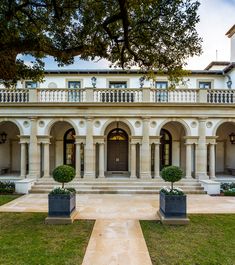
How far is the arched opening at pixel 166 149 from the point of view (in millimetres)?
19494

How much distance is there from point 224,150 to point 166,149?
4636 mm

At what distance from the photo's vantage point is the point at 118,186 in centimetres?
1520

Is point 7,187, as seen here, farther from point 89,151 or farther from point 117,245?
point 117,245

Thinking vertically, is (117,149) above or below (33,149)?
below

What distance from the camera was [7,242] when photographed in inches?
277

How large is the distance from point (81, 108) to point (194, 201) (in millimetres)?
8843

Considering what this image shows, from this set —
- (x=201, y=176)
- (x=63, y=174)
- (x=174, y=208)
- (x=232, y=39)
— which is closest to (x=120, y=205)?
(x=174, y=208)

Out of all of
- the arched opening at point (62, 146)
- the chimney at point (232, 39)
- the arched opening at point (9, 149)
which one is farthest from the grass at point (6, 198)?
the chimney at point (232, 39)

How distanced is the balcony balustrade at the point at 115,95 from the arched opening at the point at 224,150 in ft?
11.9

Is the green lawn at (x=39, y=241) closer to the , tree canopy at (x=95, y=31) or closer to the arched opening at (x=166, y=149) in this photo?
the , tree canopy at (x=95, y=31)

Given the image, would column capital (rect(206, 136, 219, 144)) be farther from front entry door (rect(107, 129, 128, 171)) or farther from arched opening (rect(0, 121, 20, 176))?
arched opening (rect(0, 121, 20, 176))

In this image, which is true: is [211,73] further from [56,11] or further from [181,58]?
[56,11]

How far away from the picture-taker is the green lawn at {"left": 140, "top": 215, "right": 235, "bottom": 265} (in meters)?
6.05

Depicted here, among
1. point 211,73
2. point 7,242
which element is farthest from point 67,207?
point 211,73
